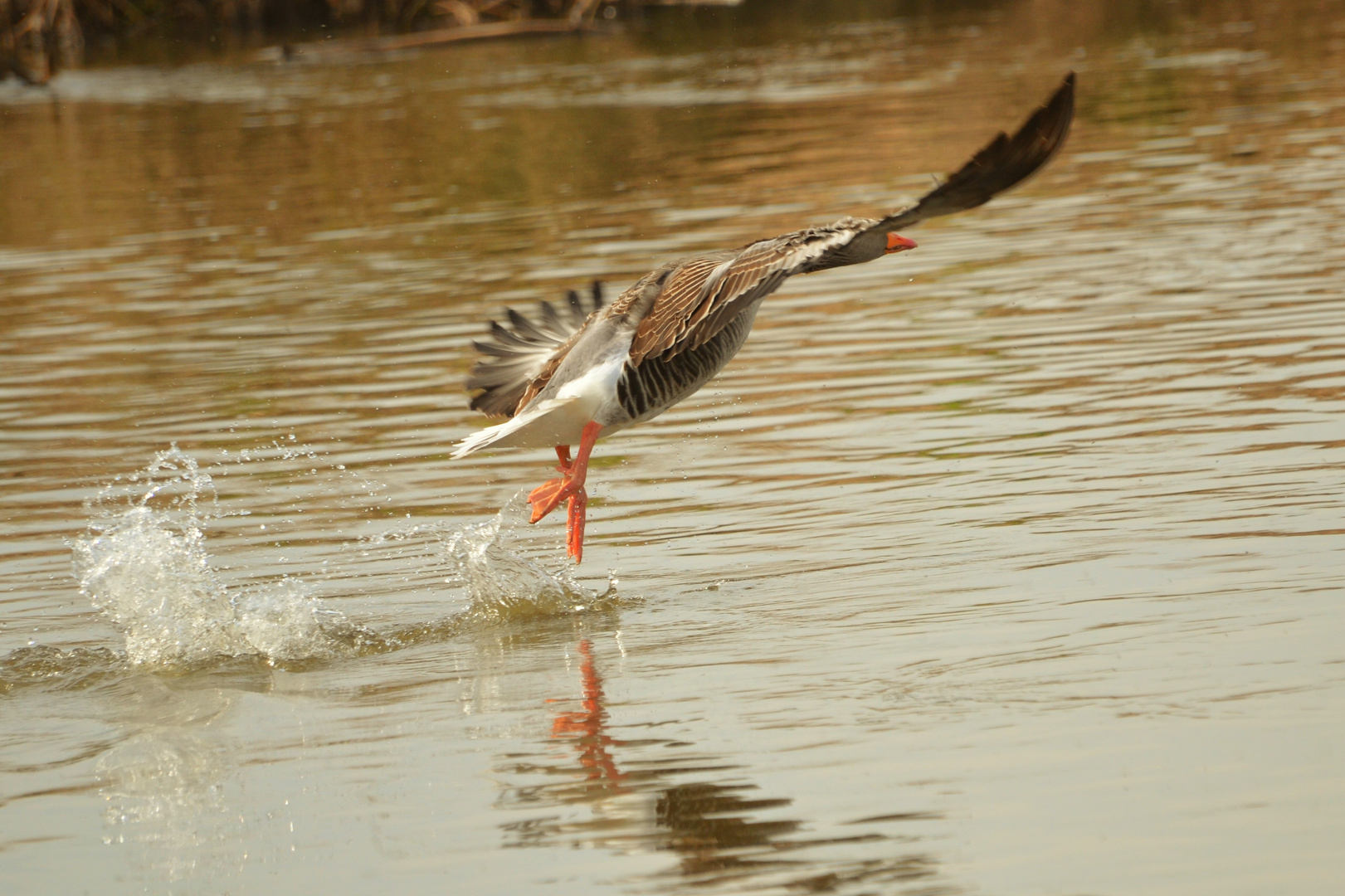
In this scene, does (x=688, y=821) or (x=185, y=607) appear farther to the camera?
(x=185, y=607)

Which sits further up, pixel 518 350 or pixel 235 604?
pixel 518 350

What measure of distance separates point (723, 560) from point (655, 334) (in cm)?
106

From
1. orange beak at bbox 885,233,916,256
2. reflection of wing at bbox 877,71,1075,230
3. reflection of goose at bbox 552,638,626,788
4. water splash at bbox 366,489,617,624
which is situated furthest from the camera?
water splash at bbox 366,489,617,624

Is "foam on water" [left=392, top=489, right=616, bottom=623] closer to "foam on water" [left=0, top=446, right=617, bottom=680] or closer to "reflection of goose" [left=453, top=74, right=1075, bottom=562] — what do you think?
"foam on water" [left=0, top=446, right=617, bottom=680]

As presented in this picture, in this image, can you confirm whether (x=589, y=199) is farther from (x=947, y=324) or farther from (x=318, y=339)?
(x=947, y=324)

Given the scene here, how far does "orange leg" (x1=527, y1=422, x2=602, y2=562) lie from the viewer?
680 centimetres

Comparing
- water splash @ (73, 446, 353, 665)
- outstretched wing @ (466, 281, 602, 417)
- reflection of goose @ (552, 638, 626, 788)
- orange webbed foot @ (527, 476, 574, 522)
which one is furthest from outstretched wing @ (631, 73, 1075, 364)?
water splash @ (73, 446, 353, 665)

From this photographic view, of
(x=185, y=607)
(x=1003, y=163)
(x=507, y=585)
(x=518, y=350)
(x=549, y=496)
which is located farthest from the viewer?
(x=518, y=350)

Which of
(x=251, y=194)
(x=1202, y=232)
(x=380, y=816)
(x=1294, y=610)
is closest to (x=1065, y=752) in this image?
(x=1294, y=610)

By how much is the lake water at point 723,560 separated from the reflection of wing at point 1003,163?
139 centimetres

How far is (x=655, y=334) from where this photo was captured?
21.6ft

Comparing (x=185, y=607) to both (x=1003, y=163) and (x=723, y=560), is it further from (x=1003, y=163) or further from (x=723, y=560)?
(x=1003, y=163)

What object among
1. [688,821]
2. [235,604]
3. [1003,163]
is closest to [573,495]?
[235,604]

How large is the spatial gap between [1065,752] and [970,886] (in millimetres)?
810
